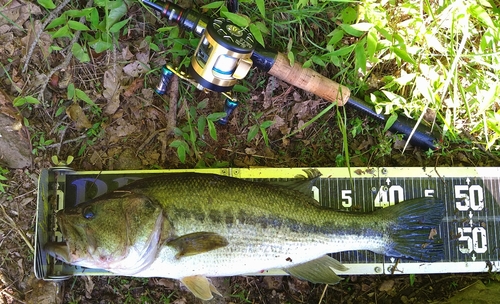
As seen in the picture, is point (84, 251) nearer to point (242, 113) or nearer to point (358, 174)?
point (242, 113)

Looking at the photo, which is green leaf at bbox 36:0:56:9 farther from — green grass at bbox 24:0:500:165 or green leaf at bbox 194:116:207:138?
green leaf at bbox 194:116:207:138

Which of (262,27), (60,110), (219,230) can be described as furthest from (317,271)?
(60,110)

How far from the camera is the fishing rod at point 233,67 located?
288 centimetres

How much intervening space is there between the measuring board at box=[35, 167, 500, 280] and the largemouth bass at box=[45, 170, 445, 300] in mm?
192

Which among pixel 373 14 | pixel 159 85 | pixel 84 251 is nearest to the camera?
pixel 84 251

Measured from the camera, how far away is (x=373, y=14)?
3.11 m

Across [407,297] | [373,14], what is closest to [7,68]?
[373,14]

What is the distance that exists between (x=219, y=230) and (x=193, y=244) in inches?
7.5

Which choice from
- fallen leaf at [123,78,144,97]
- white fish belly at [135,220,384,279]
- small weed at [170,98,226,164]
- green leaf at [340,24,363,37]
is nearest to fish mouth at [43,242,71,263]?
white fish belly at [135,220,384,279]

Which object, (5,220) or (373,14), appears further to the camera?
(5,220)

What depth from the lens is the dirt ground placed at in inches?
134

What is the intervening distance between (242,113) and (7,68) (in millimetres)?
1885

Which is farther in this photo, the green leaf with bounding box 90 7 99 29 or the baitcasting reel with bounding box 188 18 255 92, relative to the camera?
the green leaf with bounding box 90 7 99 29

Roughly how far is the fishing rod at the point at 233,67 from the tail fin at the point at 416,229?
0.51 meters
